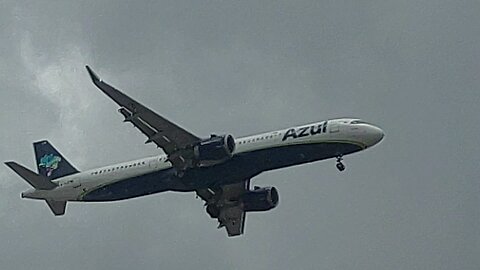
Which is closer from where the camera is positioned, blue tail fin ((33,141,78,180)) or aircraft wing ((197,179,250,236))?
aircraft wing ((197,179,250,236))

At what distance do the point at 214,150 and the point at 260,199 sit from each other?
42.8 feet

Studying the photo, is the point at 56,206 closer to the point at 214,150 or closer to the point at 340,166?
the point at 214,150

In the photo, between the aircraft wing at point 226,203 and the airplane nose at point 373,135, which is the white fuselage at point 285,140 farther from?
the aircraft wing at point 226,203

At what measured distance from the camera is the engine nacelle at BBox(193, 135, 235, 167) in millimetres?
97188

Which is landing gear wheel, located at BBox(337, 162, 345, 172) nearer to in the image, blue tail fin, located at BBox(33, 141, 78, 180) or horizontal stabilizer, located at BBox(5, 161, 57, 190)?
horizontal stabilizer, located at BBox(5, 161, 57, 190)

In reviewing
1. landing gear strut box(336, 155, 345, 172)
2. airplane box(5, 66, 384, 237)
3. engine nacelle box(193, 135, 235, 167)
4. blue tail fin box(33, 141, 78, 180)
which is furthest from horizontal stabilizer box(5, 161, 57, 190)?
landing gear strut box(336, 155, 345, 172)

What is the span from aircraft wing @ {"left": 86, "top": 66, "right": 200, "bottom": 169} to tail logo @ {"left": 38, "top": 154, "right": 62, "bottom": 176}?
55.9ft

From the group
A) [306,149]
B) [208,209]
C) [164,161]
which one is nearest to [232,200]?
[208,209]

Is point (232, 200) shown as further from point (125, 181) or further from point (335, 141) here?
point (335, 141)

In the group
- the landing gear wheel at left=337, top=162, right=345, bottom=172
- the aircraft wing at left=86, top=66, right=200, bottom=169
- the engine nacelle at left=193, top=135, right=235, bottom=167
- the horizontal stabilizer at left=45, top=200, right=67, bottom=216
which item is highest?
the aircraft wing at left=86, top=66, right=200, bottom=169

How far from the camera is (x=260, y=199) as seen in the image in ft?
358

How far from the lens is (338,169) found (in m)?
94.8

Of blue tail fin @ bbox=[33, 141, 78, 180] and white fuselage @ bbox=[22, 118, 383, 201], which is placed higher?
blue tail fin @ bbox=[33, 141, 78, 180]

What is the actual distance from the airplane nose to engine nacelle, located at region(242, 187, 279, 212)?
1612 cm
